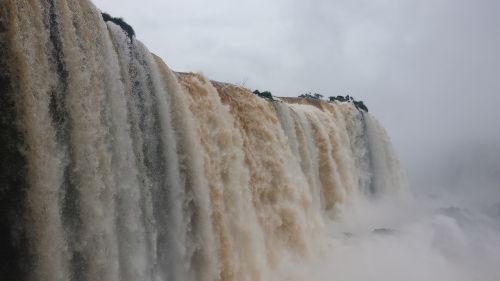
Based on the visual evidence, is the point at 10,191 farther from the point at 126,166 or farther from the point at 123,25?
the point at 123,25

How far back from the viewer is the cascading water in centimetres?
387

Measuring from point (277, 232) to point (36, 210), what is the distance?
5.43 metres

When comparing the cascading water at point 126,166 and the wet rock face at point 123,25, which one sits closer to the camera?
the cascading water at point 126,166

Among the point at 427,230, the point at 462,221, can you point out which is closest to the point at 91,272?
the point at 427,230

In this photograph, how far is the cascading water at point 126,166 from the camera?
3867 mm

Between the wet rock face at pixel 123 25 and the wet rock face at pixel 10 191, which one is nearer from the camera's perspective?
the wet rock face at pixel 10 191

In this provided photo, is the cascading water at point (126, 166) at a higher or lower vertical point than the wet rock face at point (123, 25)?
lower

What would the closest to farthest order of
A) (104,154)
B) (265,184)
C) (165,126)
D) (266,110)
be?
1. (104,154)
2. (165,126)
3. (265,184)
4. (266,110)

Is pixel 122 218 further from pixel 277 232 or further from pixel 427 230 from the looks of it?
pixel 427 230

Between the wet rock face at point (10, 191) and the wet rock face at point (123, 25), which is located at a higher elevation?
the wet rock face at point (123, 25)

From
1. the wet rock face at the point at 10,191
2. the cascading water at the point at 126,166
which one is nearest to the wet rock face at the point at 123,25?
the cascading water at the point at 126,166

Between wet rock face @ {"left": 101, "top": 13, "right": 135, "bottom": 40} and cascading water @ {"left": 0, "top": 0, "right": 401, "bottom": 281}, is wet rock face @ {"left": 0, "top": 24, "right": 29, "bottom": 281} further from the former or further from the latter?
wet rock face @ {"left": 101, "top": 13, "right": 135, "bottom": 40}

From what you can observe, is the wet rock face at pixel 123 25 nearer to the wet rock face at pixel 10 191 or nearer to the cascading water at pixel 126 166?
the cascading water at pixel 126 166

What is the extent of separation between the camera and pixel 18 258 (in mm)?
3855
